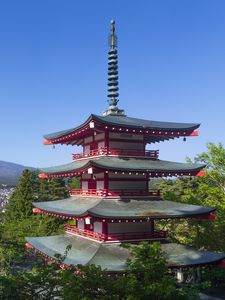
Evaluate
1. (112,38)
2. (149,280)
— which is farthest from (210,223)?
(149,280)

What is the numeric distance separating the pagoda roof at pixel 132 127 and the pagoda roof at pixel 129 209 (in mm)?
4643

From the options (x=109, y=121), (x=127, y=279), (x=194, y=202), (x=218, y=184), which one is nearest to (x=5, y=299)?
(x=127, y=279)

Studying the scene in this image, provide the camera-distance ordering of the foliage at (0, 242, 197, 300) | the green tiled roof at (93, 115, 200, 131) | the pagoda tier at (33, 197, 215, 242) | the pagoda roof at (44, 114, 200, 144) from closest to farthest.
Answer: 1. the foliage at (0, 242, 197, 300)
2. the pagoda tier at (33, 197, 215, 242)
3. the pagoda roof at (44, 114, 200, 144)
4. the green tiled roof at (93, 115, 200, 131)

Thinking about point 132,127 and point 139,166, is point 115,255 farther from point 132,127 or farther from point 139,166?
point 132,127

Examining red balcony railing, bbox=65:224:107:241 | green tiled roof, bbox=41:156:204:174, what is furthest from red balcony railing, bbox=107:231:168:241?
green tiled roof, bbox=41:156:204:174

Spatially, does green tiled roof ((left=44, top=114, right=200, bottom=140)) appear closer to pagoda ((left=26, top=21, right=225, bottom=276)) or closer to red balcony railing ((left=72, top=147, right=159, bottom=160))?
pagoda ((left=26, top=21, right=225, bottom=276))

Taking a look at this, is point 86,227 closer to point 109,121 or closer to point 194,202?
point 109,121

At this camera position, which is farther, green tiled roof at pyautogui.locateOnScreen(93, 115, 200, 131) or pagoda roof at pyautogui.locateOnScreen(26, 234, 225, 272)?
green tiled roof at pyautogui.locateOnScreen(93, 115, 200, 131)

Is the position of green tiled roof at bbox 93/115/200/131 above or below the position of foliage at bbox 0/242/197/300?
above

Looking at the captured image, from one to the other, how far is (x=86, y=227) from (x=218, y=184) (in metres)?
19.8

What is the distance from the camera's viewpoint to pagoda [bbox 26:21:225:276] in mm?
22766

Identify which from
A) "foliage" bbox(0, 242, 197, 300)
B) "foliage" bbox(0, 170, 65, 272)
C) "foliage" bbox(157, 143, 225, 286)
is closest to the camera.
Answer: "foliage" bbox(0, 242, 197, 300)

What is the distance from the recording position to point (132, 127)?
25.4 meters

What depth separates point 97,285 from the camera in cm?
1428
